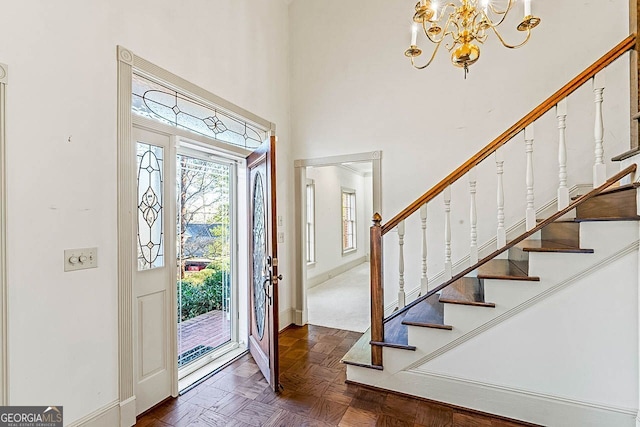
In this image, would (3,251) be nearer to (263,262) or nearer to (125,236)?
(125,236)

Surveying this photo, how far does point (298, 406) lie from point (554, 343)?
5.99 feet

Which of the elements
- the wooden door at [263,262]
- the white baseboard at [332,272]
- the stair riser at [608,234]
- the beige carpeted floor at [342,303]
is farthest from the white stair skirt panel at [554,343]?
the white baseboard at [332,272]

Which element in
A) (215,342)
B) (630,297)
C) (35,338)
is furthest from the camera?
(215,342)

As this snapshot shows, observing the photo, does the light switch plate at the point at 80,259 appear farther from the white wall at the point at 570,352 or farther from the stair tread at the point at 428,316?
the white wall at the point at 570,352

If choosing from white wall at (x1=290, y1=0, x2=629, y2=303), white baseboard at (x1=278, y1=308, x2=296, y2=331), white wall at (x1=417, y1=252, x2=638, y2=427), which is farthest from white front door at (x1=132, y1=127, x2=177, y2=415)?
white wall at (x1=417, y1=252, x2=638, y2=427)

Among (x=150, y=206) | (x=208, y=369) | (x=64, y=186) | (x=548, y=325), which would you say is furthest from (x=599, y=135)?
(x=208, y=369)

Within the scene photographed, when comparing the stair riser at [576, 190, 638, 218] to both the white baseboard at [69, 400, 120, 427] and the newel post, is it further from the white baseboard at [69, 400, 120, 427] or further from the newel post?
the white baseboard at [69, 400, 120, 427]

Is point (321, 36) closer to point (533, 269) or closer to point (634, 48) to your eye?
point (634, 48)

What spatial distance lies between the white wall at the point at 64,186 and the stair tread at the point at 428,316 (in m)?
2.13

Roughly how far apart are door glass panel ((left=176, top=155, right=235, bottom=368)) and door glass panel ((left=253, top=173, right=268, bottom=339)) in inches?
17.0

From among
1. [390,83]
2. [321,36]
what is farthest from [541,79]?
[321,36]

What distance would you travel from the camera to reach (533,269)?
2008 mm

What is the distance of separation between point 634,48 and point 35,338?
405 cm

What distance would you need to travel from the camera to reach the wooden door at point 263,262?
2.46 meters
